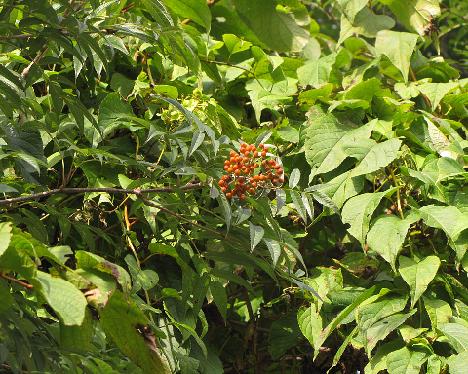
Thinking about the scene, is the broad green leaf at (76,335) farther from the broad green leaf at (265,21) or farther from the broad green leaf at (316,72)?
the broad green leaf at (316,72)

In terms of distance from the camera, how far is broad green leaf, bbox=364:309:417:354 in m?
1.76

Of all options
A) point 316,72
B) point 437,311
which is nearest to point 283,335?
point 437,311

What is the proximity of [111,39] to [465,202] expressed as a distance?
0.84m

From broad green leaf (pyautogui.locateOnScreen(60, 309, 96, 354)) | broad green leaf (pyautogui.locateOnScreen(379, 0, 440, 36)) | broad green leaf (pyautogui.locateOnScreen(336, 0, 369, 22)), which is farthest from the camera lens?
broad green leaf (pyautogui.locateOnScreen(379, 0, 440, 36))

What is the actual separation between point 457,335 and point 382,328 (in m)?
0.15

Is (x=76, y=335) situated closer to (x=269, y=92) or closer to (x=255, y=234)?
(x=255, y=234)

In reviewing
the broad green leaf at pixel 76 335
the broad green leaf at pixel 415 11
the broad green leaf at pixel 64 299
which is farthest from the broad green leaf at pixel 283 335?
the broad green leaf at pixel 64 299

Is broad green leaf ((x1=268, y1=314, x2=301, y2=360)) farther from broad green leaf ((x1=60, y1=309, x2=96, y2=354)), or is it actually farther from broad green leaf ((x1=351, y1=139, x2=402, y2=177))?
broad green leaf ((x1=60, y1=309, x2=96, y2=354))

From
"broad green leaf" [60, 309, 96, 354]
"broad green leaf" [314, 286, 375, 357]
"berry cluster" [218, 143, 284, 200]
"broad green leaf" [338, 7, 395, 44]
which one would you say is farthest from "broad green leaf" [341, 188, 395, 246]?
"broad green leaf" [60, 309, 96, 354]

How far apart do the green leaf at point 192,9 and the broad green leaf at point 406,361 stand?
74 centimetres

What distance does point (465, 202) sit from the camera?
6.32 feet

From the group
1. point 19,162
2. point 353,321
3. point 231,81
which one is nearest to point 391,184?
point 353,321

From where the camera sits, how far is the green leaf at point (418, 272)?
5.87 ft

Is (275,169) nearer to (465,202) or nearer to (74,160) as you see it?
(74,160)
